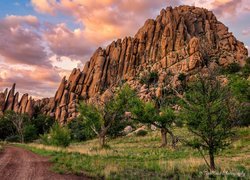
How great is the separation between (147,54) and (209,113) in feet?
482

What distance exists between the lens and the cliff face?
137125mm

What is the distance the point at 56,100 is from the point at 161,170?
448 feet

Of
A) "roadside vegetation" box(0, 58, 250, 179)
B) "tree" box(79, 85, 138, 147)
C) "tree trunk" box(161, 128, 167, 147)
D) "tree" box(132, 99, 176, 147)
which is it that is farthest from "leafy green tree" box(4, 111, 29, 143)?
"tree trunk" box(161, 128, 167, 147)

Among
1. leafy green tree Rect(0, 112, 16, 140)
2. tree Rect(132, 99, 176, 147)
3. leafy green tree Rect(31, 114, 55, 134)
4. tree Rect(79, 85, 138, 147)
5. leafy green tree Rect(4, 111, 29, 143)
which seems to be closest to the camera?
tree Rect(79, 85, 138, 147)

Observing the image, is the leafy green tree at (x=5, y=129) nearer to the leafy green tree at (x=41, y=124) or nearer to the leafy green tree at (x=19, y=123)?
the leafy green tree at (x=19, y=123)

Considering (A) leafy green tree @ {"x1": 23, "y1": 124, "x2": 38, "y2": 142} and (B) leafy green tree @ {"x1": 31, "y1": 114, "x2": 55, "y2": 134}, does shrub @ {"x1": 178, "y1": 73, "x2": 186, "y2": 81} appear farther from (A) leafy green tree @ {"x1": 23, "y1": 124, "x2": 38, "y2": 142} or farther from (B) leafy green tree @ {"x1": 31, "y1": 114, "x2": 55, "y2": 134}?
(A) leafy green tree @ {"x1": 23, "y1": 124, "x2": 38, "y2": 142}

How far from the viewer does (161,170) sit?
15.6 meters

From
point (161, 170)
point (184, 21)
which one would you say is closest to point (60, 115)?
point (184, 21)

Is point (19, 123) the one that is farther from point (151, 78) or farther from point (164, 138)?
point (151, 78)

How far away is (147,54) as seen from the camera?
6284 inches

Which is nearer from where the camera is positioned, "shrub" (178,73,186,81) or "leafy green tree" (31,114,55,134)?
"shrub" (178,73,186,81)

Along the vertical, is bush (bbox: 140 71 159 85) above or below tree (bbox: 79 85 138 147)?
above

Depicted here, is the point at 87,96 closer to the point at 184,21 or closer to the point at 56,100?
the point at 56,100

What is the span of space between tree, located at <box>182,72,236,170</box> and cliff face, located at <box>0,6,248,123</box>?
112 metres
